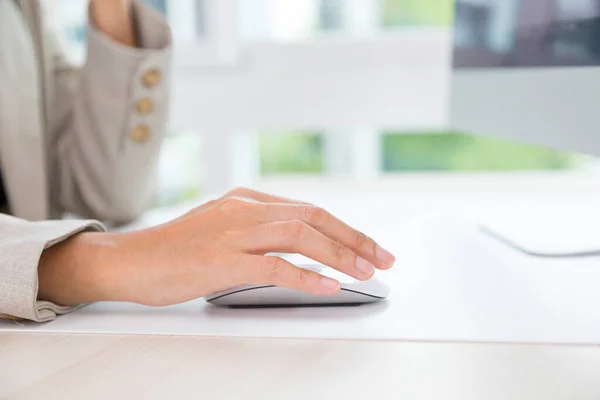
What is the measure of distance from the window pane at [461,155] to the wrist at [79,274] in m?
1.49

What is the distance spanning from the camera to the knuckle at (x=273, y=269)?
0.44 metres

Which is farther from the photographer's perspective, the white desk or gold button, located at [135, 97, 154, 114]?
gold button, located at [135, 97, 154, 114]

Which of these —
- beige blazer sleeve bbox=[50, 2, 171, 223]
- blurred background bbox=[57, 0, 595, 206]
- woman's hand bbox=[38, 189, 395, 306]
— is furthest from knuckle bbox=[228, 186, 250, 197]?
blurred background bbox=[57, 0, 595, 206]

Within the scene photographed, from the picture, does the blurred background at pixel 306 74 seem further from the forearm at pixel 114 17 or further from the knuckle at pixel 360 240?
the knuckle at pixel 360 240

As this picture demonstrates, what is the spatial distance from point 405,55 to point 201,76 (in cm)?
45

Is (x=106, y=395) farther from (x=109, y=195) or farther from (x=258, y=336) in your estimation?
(x=109, y=195)

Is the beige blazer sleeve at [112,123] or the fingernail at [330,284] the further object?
the beige blazer sleeve at [112,123]

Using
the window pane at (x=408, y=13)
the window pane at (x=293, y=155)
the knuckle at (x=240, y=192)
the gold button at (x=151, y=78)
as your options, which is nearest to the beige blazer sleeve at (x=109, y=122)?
the gold button at (x=151, y=78)

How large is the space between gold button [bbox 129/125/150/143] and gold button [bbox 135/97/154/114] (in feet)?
0.09

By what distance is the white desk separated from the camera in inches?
13.2

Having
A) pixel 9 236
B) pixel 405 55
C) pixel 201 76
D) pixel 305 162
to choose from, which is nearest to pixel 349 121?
pixel 405 55

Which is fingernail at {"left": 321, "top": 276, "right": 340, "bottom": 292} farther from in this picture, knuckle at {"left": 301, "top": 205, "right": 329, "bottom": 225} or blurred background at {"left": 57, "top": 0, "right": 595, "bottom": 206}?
blurred background at {"left": 57, "top": 0, "right": 595, "bottom": 206}

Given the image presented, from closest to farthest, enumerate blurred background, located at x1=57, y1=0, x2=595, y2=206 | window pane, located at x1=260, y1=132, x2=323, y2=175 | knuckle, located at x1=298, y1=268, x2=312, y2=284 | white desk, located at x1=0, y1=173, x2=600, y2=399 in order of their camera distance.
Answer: white desk, located at x1=0, y1=173, x2=600, y2=399 < knuckle, located at x1=298, y1=268, x2=312, y2=284 < blurred background, located at x1=57, y1=0, x2=595, y2=206 < window pane, located at x1=260, y1=132, x2=323, y2=175

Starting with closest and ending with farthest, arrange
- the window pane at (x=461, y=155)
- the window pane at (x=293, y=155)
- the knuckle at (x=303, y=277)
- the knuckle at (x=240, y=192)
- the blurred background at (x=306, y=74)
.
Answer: the knuckle at (x=303, y=277) → the knuckle at (x=240, y=192) → the blurred background at (x=306, y=74) → the window pane at (x=293, y=155) → the window pane at (x=461, y=155)
